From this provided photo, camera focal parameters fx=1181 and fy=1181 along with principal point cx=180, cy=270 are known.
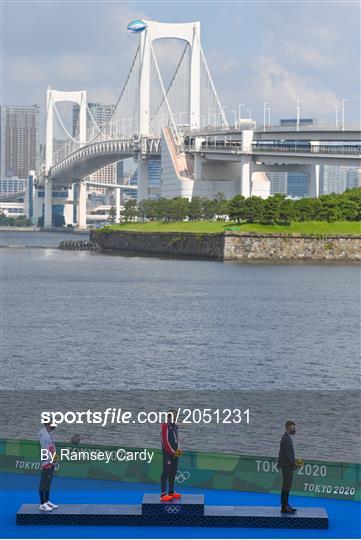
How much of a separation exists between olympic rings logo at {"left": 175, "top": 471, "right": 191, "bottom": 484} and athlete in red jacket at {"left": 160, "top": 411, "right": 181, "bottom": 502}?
87 centimetres

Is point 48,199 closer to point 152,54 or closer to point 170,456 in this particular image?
point 152,54

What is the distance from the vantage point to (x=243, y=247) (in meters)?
79.6

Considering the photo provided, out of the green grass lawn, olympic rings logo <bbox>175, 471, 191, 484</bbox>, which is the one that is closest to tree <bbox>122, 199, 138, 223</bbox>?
the green grass lawn

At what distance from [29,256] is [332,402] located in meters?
64.4

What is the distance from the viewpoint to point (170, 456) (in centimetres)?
1338

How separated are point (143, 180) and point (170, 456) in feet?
359

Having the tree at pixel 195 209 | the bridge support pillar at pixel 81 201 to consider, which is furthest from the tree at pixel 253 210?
the bridge support pillar at pixel 81 201

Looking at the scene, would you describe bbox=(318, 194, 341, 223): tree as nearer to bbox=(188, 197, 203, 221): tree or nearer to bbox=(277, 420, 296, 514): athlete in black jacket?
bbox=(188, 197, 203, 221): tree

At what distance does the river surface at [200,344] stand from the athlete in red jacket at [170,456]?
7.15 metres

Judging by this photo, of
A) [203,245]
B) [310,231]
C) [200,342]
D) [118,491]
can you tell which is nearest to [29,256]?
[203,245]

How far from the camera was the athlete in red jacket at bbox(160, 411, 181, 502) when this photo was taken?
13.2 meters

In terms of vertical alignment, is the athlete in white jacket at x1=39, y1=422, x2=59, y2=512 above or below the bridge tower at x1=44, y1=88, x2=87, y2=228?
below

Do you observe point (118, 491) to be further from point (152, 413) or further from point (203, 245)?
point (203, 245)

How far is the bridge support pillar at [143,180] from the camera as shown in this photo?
119 metres
